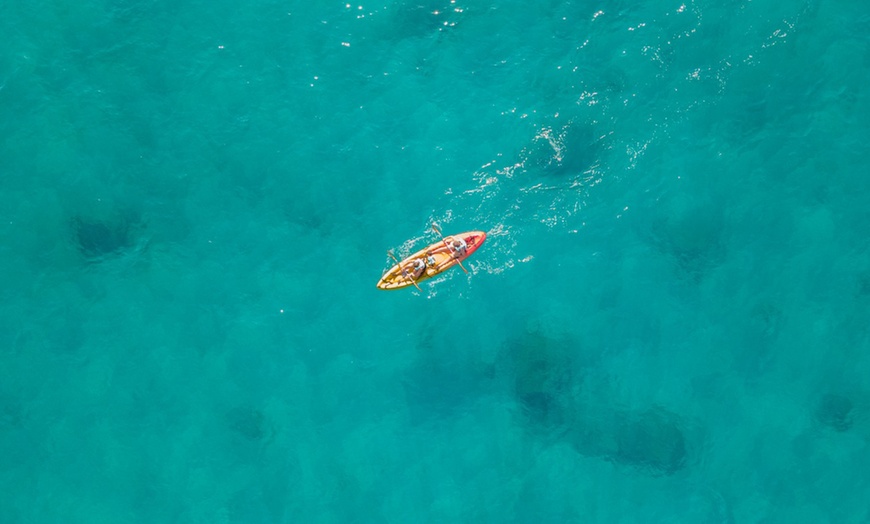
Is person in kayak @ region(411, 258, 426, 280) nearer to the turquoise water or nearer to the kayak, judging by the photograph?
the kayak

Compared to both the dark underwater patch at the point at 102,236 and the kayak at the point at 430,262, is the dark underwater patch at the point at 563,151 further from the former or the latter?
the dark underwater patch at the point at 102,236

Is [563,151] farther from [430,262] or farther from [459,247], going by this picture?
[430,262]

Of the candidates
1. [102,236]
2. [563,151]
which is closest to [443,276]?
[563,151]

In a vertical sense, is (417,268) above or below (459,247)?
below

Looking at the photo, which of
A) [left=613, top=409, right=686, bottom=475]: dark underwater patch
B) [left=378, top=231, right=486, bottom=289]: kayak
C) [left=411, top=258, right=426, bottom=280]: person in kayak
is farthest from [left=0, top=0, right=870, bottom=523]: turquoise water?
[left=411, top=258, right=426, bottom=280]: person in kayak

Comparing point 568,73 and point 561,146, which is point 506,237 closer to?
point 561,146

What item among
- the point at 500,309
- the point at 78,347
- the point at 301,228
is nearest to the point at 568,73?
the point at 500,309
